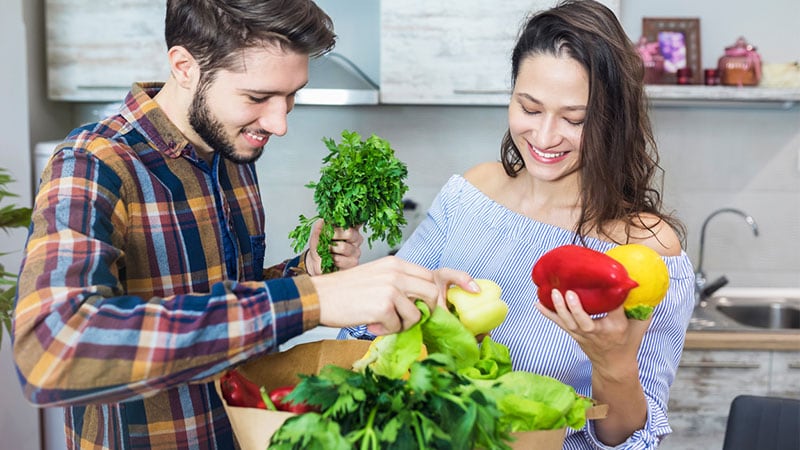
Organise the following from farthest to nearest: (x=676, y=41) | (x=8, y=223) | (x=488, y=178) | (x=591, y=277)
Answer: (x=676, y=41)
(x=8, y=223)
(x=488, y=178)
(x=591, y=277)

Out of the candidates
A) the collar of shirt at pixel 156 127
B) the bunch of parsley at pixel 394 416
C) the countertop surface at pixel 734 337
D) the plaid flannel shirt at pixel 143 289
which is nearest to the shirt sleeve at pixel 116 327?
the plaid flannel shirt at pixel 143 289

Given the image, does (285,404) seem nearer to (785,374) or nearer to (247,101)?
(247,101)

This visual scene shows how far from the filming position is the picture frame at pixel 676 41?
3092 millimetres

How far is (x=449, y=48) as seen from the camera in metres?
2.96

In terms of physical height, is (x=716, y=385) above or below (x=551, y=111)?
below

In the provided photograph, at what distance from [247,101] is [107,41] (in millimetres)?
1844

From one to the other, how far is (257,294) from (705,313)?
240 cm

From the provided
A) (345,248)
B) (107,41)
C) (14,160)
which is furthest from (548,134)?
(14,160)

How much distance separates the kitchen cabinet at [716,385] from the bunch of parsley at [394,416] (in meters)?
2.10

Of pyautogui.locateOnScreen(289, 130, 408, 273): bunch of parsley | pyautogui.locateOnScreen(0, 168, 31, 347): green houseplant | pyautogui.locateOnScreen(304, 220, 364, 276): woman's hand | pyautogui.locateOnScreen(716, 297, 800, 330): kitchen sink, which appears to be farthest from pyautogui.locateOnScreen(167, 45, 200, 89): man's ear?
pyautogui.locateOnScreen(716, 297, 800, 330): kitchen sink

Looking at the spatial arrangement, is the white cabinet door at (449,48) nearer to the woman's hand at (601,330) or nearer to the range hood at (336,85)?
the range hood at (336,85)

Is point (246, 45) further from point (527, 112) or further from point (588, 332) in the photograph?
point (588, 332)

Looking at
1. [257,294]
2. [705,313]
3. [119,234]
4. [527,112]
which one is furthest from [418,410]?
[705,313]

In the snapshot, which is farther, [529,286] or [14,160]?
[14,160]
